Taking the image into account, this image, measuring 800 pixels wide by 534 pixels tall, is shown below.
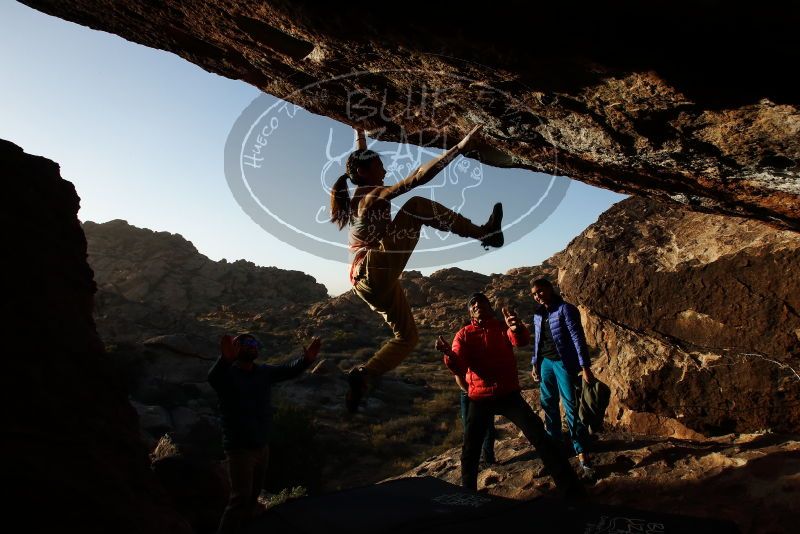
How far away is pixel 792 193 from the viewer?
3664 millimetres

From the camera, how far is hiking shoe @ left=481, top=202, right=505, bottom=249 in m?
3.58

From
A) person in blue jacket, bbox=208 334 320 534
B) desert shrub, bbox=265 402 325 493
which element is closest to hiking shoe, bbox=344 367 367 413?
person in blue jacket, bbox=208 334 320 534

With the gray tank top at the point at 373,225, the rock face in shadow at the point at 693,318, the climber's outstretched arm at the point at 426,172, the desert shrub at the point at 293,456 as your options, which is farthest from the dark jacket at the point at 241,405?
the desert shrub at the point at 293,456

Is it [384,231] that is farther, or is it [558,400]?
[558,400]

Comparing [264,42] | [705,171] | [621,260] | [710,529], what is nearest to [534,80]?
[705,171]

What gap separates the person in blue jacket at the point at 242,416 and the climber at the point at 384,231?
3.30ft

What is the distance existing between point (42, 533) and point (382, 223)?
7.85 ft

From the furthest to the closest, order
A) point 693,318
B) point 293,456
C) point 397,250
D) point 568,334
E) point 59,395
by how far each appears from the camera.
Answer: point 293,456, point 693,318, point 568,334, point 397,250, point 59,395

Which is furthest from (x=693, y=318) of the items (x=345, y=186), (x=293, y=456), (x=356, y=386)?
(x=293, y=456)

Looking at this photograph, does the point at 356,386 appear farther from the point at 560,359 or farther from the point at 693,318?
the point at 693,318

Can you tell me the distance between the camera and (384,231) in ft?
11.0

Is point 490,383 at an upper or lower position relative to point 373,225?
lower

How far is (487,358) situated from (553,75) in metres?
2.83

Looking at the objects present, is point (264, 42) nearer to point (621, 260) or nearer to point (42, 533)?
point (42, 533)
